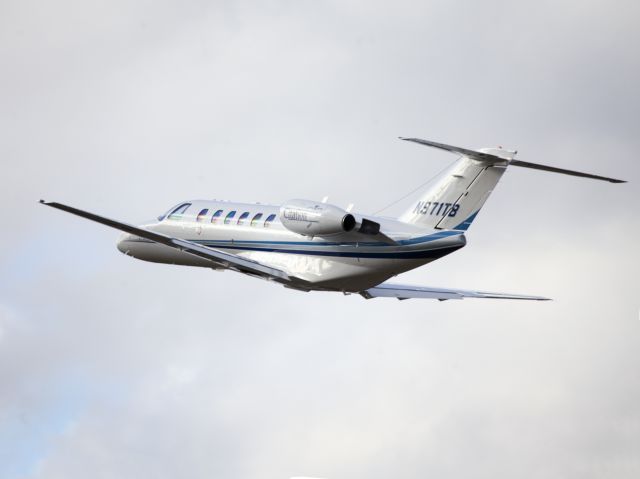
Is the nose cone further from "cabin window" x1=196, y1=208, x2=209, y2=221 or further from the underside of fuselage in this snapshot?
the underside of fuselage

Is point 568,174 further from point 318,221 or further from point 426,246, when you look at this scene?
point 318,221

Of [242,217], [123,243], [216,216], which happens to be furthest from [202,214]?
[123,243]

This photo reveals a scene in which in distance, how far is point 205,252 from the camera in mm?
47938

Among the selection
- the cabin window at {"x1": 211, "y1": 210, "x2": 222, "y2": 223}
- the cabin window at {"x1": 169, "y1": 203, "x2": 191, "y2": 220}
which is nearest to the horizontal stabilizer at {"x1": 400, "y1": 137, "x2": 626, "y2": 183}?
the cabin window at {"x1": 211, "y1": 210, "x2": 222, "y2": 223}

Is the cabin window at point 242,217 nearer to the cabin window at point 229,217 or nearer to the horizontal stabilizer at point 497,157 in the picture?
the cabin window at point 229,217

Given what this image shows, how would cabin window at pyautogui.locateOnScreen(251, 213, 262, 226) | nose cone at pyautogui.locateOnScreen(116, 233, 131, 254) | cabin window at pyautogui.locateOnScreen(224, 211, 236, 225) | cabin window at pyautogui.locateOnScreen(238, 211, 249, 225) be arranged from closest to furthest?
cabin window at pyautogui.locateOnScreen(251, 213, 262, 226), cabin window at pyautogui.locateOnScreen(238, 211, 249, 225), cabin window at pyautogui.locateOnScreen(224, 211, 236, 225), nose cone at pyautogui.locateOnScreen(116, 233, 131, 254)

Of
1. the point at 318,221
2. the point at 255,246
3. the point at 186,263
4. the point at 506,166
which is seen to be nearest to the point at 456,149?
the point at 506,166

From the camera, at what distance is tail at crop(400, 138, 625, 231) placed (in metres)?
47.3

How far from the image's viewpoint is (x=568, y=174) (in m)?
45.4

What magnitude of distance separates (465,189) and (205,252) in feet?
29.6

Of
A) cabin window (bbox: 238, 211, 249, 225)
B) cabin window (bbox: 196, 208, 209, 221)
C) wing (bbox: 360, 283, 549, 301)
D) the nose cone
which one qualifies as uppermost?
the nose cone

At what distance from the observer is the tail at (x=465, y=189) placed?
155ft

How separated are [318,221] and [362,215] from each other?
1.68 m

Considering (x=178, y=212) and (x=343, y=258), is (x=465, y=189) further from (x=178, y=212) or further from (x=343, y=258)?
(x=178, y=212)
